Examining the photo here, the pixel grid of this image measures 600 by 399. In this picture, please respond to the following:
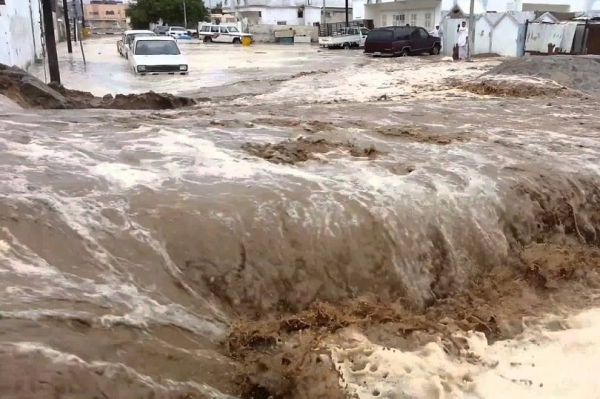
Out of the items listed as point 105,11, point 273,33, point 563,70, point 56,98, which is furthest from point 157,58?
point 105,11

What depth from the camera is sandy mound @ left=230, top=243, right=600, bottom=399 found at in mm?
3689

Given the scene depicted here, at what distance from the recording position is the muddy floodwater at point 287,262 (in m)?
3.52

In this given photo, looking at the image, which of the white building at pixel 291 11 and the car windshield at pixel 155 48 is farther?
the white building at pixel 291 11

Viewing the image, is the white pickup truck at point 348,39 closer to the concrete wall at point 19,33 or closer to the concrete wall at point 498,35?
the concrete wall at point 498,35

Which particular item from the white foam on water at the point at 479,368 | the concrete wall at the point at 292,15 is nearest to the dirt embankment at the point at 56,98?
the white foam on water at the point at 479,368

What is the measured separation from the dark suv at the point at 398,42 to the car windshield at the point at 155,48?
1208cm

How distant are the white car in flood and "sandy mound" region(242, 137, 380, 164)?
11835 mm

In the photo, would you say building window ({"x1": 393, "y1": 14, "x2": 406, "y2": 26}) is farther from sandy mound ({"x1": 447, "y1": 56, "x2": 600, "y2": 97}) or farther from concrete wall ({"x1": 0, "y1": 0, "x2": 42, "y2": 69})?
sandy mound ({"x1": 447, "y1": 56, "x2": 600, "y2": 97})

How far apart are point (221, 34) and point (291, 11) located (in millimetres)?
16644

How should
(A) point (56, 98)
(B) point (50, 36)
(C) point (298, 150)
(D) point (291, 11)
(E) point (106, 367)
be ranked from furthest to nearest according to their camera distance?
(D) point (291, 11), (B) point (50, 36), (A) point (56, 98), (C) point (298, 150), (E) point (106, 367)

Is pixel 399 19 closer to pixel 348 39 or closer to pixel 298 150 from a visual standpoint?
pixel 348 39

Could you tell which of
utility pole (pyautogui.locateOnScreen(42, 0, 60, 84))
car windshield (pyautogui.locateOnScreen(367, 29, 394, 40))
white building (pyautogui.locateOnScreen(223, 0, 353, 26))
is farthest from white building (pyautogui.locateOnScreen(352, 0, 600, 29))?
utility pole (pyautogui.locateOnScreen(42, 0, 60, 84))

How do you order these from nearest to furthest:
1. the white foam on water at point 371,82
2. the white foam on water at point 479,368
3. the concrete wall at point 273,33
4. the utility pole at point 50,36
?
1. the white foam on water at point 479,368
2. the utility pole at point 50,36
3. the white foam on water at point 371,82
4. the concrete wall at point 273,33

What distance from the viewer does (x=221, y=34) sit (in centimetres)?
4238
